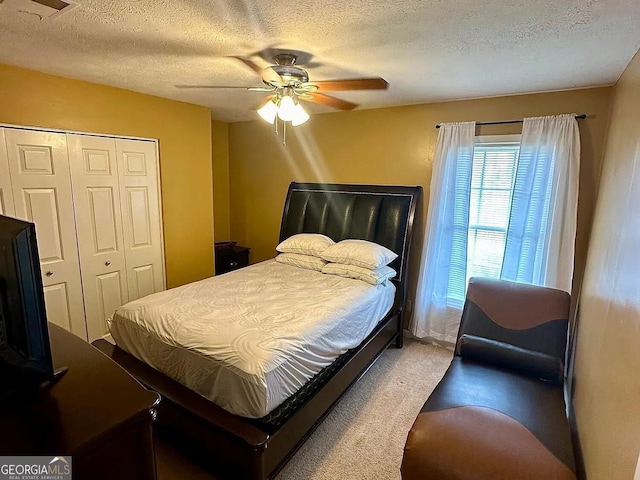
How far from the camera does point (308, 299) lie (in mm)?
2531

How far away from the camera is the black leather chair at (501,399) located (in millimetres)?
1465

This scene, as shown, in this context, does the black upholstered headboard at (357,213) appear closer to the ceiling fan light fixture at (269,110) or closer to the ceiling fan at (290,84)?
the ceiling fan at (290,84)

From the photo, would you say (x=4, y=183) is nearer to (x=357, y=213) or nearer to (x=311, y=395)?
(x=311, y=395)

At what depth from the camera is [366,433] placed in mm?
2244

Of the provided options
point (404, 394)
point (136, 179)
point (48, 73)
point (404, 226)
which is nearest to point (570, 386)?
point (404, 394)

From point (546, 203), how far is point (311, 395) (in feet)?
7.66

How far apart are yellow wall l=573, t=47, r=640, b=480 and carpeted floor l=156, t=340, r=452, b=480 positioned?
1015 millimetres

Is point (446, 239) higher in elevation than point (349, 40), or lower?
lower

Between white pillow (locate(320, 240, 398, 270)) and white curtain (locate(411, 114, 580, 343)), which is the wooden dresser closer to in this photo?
→ white pillow (locate(320, 240, 398, 270))

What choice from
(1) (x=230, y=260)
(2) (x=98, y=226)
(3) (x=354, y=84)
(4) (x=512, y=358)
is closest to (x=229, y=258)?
(1) (x=230, y=260)

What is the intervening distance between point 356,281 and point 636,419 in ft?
6.86

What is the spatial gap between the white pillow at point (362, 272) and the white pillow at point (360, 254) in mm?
39

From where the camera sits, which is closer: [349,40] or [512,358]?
[349,40]

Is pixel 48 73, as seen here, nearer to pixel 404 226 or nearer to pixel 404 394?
pixel 404 226
